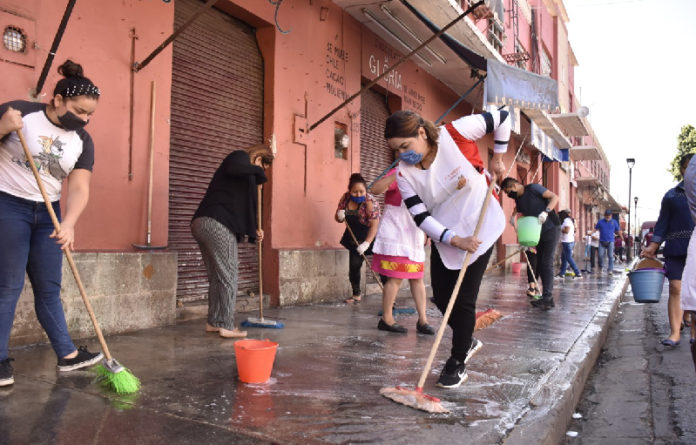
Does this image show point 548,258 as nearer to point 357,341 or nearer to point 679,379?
point 679,379

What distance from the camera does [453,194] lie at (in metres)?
3.31

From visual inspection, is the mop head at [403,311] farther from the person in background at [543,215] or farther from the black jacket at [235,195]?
the black jacket at [235,195]

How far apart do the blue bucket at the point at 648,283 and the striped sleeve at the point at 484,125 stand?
12.2 ft

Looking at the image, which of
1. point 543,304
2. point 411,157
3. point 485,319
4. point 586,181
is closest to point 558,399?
point 411,157

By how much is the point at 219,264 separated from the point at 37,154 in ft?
6.08

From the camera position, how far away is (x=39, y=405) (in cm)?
275

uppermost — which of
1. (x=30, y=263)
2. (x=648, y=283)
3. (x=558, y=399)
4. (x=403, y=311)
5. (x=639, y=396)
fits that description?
(x=30, y=263)

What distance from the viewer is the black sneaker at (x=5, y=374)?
302 centimetres

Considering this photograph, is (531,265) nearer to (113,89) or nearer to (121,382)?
(113,89)

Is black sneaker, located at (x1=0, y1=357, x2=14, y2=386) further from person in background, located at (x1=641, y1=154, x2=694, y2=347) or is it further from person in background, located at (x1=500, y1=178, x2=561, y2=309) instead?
person in background, located at (x1=500, y1=178, x2=561, y2=309)

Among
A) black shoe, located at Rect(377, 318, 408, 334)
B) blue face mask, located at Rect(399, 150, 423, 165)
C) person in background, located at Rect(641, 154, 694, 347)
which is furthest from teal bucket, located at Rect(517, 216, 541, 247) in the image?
blue face mask, located at Rect(399, 150, 423, 165)

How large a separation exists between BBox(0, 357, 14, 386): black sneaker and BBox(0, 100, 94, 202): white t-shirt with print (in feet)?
3.04

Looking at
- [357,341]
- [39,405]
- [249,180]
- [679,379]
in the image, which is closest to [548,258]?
Result: [679,379]

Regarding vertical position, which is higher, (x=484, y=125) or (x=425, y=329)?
(x=484, y=125)
